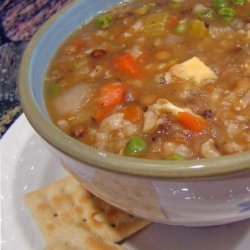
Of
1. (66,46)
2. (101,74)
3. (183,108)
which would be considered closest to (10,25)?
(66,46)

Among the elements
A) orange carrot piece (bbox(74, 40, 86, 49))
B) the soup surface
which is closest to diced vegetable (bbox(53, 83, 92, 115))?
the soup surface

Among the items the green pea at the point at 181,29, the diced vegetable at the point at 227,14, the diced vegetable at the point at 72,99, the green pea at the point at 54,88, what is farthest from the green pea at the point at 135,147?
the diced vegetable at the point at 227,14

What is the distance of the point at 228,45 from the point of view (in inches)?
63.7

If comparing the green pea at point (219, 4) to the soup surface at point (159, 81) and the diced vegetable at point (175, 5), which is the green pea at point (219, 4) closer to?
the soup surface at point (159, 81)

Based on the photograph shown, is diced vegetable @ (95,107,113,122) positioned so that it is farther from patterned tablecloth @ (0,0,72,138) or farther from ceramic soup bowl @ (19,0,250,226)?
patterned tablecloth @ (0,0,72,138)

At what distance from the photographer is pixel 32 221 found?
1.63 meters

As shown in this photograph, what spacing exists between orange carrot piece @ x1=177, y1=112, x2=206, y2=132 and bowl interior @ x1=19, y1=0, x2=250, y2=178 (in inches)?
10.3

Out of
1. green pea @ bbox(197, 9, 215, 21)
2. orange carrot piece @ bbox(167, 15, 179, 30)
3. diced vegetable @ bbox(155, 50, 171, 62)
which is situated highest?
diced vegetable @ bbox(155, 50, 171, 62)

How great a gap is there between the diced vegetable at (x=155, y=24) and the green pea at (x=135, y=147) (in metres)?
0.55

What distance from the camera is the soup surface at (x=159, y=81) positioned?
4.41 feet

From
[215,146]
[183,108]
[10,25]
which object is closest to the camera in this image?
[215,146]

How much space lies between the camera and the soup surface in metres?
1.34

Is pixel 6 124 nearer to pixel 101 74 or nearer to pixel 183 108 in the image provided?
pixel 101 74

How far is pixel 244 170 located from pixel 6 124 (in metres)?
1.62
